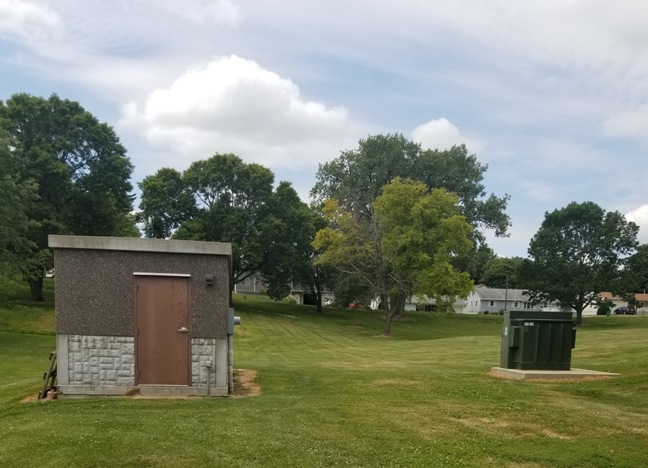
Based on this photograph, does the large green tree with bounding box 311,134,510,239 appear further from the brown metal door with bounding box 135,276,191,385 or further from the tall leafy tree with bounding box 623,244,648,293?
the brown metal door with bounding box 135,276,191,385

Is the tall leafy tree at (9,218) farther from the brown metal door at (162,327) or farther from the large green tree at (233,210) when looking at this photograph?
the large green tree at (233,210)

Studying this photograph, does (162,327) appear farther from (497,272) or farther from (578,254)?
(497,272)

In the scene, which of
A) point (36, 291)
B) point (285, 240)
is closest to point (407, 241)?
point (285, 240)

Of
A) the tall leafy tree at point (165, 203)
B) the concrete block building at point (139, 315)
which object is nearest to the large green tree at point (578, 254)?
the tall leafy tree at point (165, 203)

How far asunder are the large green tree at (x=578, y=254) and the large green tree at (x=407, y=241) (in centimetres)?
1880

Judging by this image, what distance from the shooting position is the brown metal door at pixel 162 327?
9914 mm

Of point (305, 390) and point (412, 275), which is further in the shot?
point (412, 275)

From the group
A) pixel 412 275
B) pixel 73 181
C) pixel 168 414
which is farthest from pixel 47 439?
pixel 73 181

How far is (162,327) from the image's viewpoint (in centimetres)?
994

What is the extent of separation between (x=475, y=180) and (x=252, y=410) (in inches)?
2071

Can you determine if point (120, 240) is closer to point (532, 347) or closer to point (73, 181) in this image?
point (532, 347)

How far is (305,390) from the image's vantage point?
34.6ft

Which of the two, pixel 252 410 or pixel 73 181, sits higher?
pixel 73 181

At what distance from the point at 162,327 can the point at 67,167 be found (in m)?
31.9
